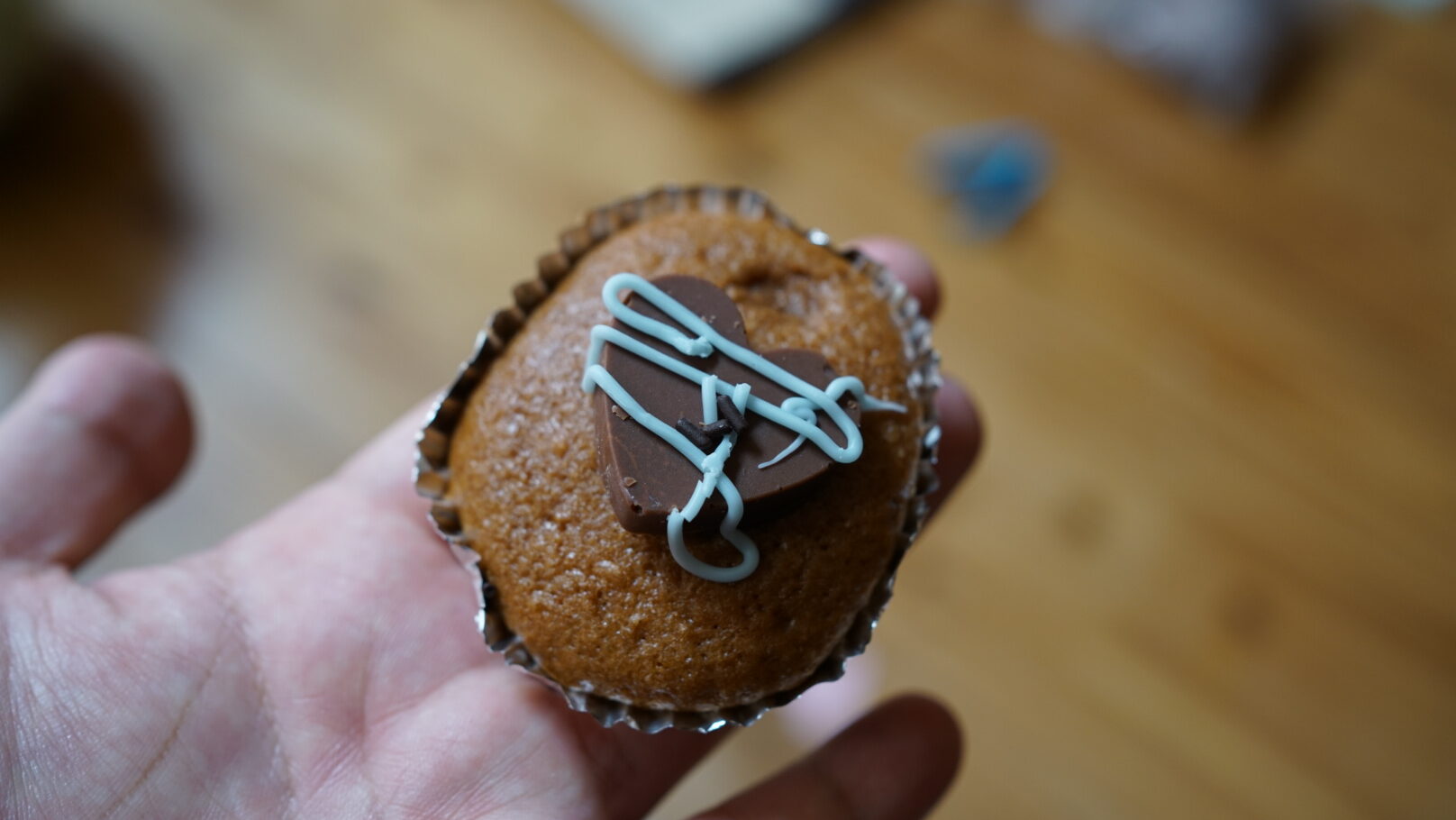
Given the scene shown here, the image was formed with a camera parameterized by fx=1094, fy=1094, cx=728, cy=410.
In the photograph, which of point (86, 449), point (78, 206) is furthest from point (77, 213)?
point (86, 449)

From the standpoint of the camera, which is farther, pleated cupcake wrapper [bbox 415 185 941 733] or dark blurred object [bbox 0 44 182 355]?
dark blurred object [bbox 0 44 182 355]

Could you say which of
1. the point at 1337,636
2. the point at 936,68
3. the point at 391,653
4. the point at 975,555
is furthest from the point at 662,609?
the point at 936,68

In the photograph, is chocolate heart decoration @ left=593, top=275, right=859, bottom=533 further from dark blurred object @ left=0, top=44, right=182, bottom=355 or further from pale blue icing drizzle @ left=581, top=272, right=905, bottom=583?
dark blurred object @ left=0, top=44, right=182, bottom=355

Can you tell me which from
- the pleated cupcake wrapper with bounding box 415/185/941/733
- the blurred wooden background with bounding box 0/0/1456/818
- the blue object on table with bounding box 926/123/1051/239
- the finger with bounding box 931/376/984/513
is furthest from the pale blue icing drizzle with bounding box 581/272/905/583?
the blue object on table with bounding box 926/123/1051/239

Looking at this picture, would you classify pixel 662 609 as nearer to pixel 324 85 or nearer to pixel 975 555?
pixel 975 555

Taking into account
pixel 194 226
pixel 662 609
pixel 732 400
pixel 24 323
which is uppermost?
pixel 732 400

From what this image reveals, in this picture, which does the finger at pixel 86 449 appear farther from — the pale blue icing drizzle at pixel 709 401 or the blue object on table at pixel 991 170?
the blue object on table at pixel 991 170
